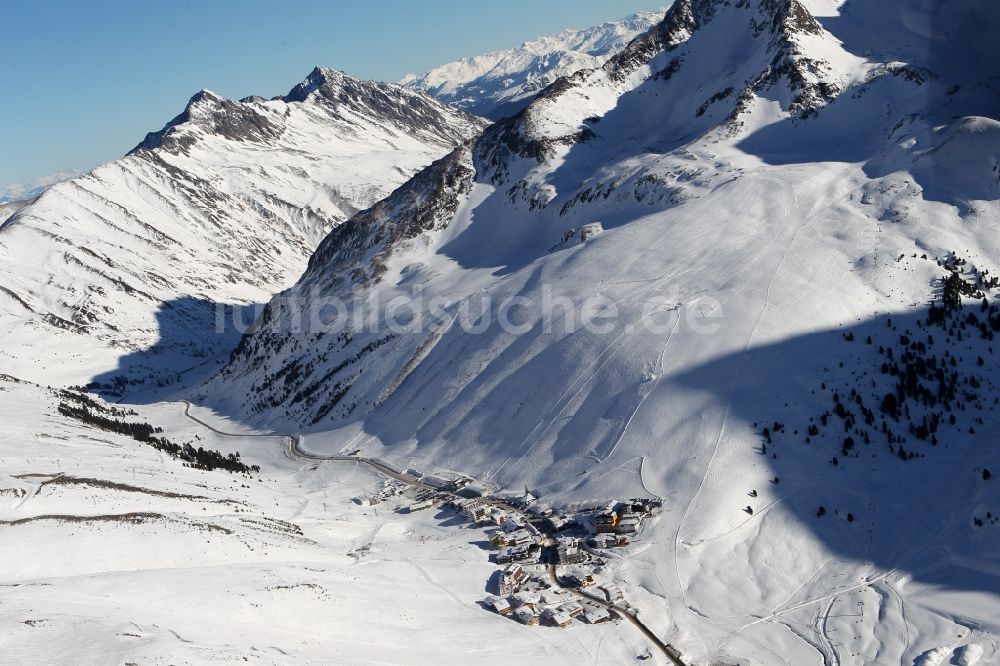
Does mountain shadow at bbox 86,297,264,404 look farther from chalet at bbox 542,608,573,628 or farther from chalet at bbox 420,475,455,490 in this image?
chalet at bbox 542,608,573,628

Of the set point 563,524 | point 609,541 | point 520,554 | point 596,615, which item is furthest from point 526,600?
point 563,524

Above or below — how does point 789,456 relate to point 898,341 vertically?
below

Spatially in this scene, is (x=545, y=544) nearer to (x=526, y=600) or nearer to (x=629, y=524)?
(x=629, y=524)

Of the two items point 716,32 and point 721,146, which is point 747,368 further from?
point 716,32

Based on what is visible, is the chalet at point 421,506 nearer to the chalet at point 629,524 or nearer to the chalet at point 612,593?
the chalet at point 629,524

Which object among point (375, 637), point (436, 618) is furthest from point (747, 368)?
point (375, 637)

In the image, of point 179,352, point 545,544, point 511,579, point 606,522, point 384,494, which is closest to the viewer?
point 511,579

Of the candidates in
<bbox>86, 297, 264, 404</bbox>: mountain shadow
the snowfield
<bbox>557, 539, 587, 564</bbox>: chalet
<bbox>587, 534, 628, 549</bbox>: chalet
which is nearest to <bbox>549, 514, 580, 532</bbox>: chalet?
<bbox>557, 539, 587, 564</bbox>: chalet
